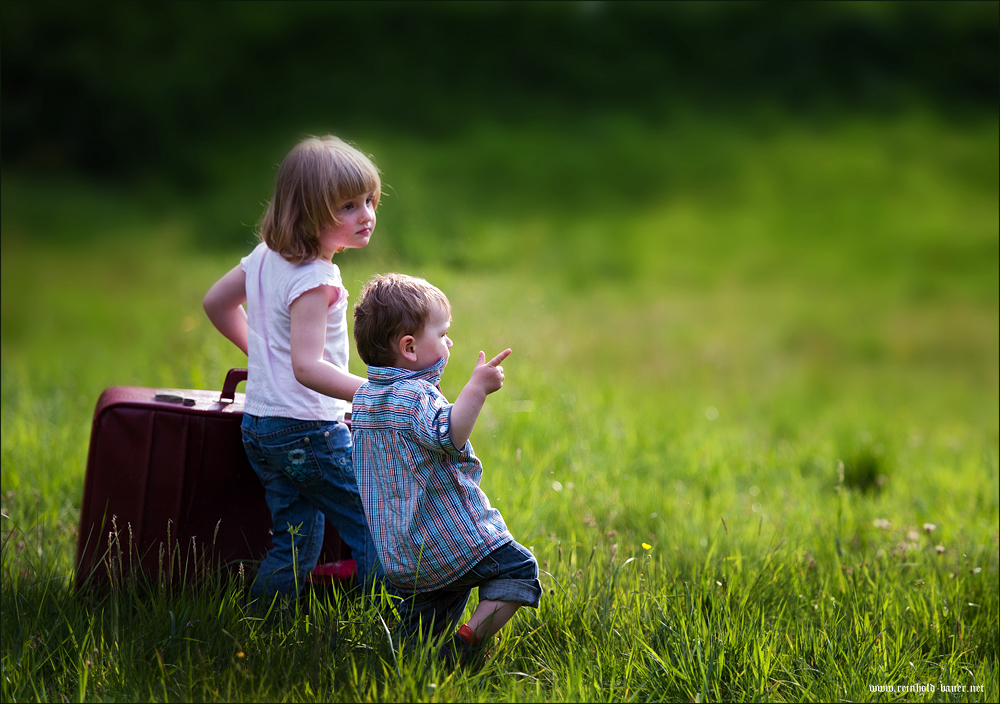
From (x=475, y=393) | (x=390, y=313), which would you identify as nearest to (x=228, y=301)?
(x=390, y=313)

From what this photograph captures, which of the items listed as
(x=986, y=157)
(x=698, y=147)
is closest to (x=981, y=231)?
Answer: (x=986, y=157)

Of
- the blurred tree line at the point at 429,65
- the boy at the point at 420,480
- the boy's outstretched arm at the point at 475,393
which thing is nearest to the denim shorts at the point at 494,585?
the boy at the point at 420,480

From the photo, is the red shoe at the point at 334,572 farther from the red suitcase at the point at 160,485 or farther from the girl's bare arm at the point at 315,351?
the girl's bare arm at the point at 315,351

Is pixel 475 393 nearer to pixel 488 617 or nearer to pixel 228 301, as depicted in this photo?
pixel 488 617

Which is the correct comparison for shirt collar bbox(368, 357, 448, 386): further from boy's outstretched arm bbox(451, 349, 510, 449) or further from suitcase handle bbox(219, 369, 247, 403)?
suitcase handle bbox(219, 369, 247, 403)

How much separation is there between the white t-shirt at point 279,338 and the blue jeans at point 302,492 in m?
0.04

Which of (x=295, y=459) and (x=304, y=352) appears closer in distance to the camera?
(x=304, y=352)

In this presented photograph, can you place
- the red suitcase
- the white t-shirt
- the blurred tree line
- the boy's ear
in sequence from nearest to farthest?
1. the boy's ear
2. the white t-shirt
3. the red suitcase
4. the blurred tree line

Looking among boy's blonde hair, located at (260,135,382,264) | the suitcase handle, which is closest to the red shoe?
the suitcase handle

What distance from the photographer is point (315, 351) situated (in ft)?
6.97

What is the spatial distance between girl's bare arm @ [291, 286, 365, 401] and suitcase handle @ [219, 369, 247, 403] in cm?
36

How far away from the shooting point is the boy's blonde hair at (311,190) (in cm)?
215

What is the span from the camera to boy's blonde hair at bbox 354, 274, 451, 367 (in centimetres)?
196

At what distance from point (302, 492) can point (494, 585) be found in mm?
658
